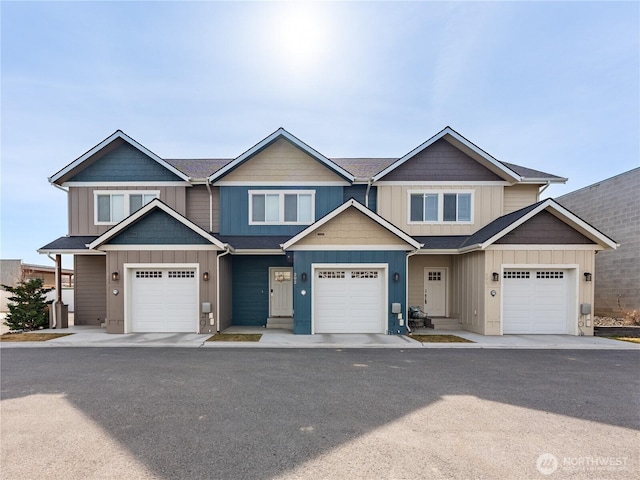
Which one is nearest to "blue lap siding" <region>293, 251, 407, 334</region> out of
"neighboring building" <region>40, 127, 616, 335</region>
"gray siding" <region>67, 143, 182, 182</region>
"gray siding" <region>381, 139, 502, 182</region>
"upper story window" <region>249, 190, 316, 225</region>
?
"neighboring building" <region>40, 127, 616, 335</region>

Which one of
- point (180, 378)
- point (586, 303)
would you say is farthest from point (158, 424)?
point (586, 303)

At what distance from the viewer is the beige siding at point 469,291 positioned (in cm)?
1123

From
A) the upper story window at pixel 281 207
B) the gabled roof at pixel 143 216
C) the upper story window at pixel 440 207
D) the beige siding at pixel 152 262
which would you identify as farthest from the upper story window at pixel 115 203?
the upper story window at pixel 440 207

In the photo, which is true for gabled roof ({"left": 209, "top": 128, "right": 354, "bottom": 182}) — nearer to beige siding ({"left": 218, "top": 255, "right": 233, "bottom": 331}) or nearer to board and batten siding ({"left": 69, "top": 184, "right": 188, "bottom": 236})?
board and batten siding ({"left": 69, "top": 184, "right": 188, "bottom": 236})

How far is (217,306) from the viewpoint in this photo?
1122cm

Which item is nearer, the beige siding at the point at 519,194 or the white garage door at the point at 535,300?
the white garage door at the point at 535,300

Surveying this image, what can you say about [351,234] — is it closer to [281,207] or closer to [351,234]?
[351,234]

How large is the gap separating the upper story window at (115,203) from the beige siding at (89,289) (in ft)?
5.48

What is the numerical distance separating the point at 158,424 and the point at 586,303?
42.8ft

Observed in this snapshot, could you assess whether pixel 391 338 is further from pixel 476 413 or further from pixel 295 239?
pixel 476 413

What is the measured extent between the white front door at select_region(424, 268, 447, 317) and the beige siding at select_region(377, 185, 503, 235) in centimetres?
174

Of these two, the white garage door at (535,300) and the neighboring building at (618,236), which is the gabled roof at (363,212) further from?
the neighboring building at (618,236)

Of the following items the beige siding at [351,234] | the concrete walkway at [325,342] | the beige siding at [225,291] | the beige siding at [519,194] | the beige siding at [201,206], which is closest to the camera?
the concrete walkway at [325,342]

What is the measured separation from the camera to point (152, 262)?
11141mm
